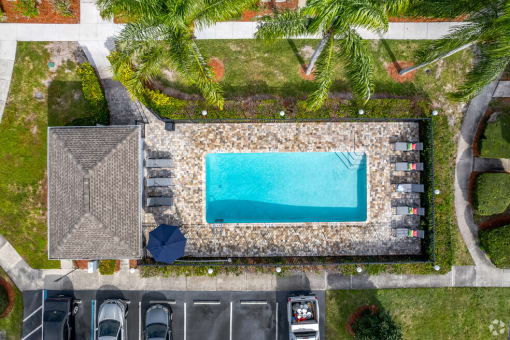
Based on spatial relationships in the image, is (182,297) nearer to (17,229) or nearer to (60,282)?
(60,282)

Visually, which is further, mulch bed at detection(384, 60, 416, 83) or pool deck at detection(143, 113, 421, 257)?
mulch bed at detection(384, 60, 416, 83)

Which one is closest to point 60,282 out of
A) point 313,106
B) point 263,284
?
point 263,284

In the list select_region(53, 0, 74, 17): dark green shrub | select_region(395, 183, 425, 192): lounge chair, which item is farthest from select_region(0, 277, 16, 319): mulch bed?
select_region(395, 183, 425, 192): lounge chair

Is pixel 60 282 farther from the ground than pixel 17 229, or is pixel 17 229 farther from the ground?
pixel 17 229

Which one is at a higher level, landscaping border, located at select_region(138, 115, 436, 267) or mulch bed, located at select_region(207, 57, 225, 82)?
mulch bed, located at select_region(207, 57, 225, 82)

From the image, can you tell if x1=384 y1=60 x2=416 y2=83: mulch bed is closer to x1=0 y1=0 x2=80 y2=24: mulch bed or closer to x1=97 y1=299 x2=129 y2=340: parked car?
x1=0 y1=0 x2=80 y2=24: mulch bed

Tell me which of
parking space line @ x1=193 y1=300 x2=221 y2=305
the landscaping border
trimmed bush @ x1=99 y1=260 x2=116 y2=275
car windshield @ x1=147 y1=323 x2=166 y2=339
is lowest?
car windshield @ x1=147 y1=323 x2=166 y2=339

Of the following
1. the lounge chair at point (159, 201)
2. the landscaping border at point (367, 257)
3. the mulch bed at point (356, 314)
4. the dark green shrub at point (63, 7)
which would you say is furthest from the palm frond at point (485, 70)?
the dark green shrub at point (63, 7)
